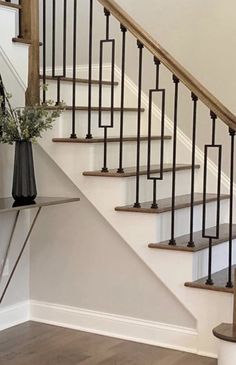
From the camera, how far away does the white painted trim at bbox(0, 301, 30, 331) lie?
3.99 metres

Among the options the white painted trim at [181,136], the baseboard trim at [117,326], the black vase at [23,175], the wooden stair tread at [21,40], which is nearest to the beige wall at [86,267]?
the baseboard trim at [117,326]

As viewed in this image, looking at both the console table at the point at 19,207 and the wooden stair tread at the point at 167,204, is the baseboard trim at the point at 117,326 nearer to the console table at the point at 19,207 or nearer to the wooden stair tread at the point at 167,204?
the console table at the point at 19,207

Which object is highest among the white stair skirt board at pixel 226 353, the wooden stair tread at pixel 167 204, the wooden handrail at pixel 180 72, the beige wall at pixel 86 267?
the wooden handrail at pixel 180 72

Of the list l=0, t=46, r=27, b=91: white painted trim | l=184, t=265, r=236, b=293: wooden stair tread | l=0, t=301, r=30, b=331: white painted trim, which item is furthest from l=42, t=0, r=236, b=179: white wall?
l=0, t=301, r=30, b=331: white painted trim

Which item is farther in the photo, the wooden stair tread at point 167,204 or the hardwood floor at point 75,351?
the wooden stair tread at point 167,204

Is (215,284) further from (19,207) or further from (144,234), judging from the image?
(19,207)

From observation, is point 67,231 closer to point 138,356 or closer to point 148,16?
point 138,356

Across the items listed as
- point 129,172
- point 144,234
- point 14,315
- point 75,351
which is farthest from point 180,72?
point 14,315

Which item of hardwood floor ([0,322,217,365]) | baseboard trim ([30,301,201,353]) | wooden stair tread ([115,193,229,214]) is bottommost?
hardwood floor ([0,322,217,365])

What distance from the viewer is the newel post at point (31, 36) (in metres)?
3.88

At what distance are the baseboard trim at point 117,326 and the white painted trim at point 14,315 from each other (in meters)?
0.05

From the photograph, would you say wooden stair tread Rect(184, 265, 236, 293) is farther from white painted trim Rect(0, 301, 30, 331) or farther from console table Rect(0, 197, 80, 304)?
white painted trim Rect(0, 301, 30, 331)

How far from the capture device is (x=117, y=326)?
389cm

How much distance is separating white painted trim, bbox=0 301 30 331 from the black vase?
893mm
